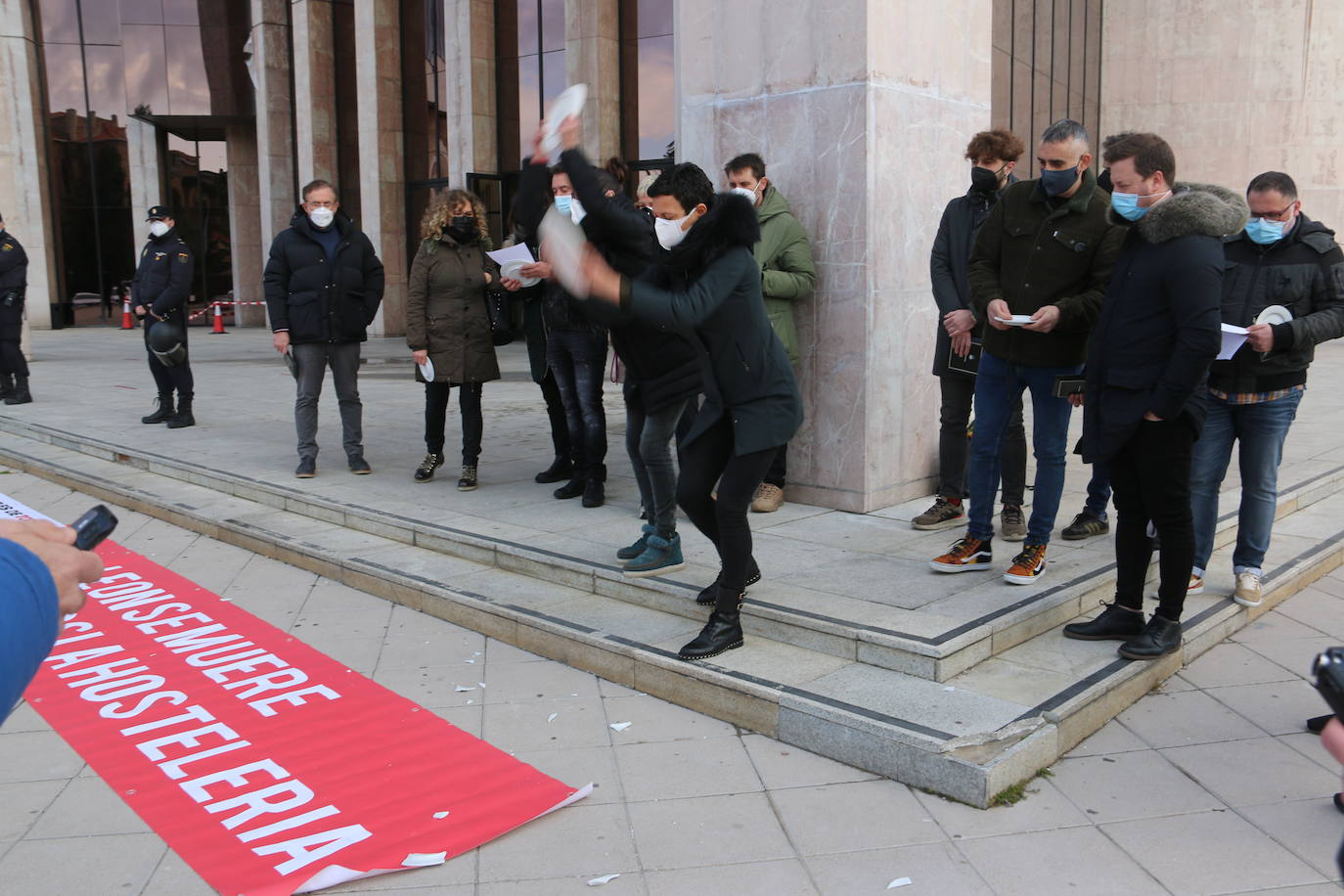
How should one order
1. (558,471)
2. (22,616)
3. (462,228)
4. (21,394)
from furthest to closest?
(21,394), (558,471), (462,228), (22,616)

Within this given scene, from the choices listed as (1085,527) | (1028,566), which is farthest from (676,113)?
(1028,566)

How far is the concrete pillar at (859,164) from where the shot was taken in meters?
6.13

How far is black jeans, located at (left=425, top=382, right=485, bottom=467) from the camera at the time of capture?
288 inches

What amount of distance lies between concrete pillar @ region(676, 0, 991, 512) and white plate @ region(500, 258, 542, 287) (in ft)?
4.22

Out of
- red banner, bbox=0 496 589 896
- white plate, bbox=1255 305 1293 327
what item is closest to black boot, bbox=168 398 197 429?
red banner, bbox=0 496 589 896

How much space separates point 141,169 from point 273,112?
15.7 ft

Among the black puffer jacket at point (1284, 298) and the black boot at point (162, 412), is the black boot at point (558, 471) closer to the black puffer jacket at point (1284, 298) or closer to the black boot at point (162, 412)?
the black puffer jacket at point (1284, 298)

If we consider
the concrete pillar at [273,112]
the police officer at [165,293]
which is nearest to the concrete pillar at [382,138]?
the concrete pillar at [273,112]

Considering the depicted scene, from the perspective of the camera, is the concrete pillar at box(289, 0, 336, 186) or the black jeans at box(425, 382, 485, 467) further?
the concrete pillar at box(289, 0, 336, 186)

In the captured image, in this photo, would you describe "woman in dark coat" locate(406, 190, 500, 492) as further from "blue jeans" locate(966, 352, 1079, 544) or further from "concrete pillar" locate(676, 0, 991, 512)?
"blue jeans" locate(966, 352, 1079, 544)

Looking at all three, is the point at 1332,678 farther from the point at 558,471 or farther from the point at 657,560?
the point at 558,471

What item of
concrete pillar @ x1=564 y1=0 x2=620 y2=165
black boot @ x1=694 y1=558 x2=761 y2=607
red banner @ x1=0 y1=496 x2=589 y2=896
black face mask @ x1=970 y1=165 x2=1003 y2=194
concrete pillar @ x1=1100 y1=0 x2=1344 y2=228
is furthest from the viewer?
concrete pillar @ x1=1100 y1=0 x2=1344 y2=228

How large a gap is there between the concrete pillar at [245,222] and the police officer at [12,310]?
14.8 metres

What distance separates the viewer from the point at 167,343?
31.7 feet
